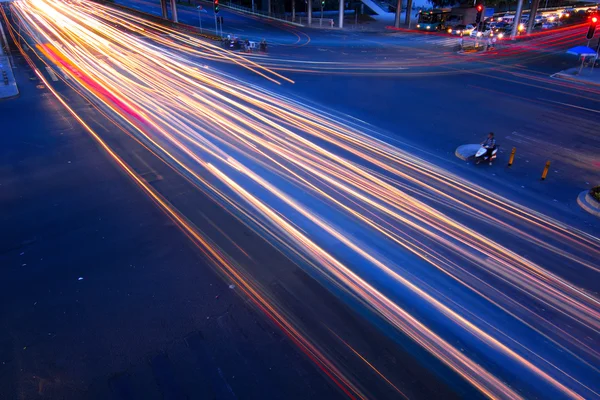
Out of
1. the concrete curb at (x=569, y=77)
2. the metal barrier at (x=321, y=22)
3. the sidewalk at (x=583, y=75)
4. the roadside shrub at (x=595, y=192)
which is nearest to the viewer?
the roadside shrub at (x=595, y=192)

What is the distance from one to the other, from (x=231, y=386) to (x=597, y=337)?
6.54 meters

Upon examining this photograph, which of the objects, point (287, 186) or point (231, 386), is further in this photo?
point (287, 186)

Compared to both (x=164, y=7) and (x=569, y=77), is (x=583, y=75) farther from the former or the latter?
(x=164, y=7)

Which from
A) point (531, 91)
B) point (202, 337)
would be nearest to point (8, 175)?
point (202, 337)

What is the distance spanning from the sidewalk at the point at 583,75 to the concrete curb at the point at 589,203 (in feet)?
59.1

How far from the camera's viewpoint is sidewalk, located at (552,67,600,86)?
24409mm

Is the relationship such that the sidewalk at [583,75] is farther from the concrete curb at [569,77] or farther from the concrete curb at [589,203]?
the concrete curb at [589,203]

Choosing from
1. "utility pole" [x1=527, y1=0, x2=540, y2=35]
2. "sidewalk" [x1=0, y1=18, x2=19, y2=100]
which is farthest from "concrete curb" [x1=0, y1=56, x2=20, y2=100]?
"utility pole" [x1=527, y1=0, x2=540, y2=35]

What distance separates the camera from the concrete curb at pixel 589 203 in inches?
413

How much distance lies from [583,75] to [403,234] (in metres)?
25.2

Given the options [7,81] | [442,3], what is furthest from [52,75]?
[442,3]

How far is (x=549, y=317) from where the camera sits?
7.17 meters

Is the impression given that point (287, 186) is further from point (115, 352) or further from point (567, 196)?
point (567, 196)

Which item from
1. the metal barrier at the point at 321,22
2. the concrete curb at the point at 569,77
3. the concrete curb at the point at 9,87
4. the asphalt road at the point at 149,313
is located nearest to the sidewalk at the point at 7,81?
the concrete curb at the point at 9,87
